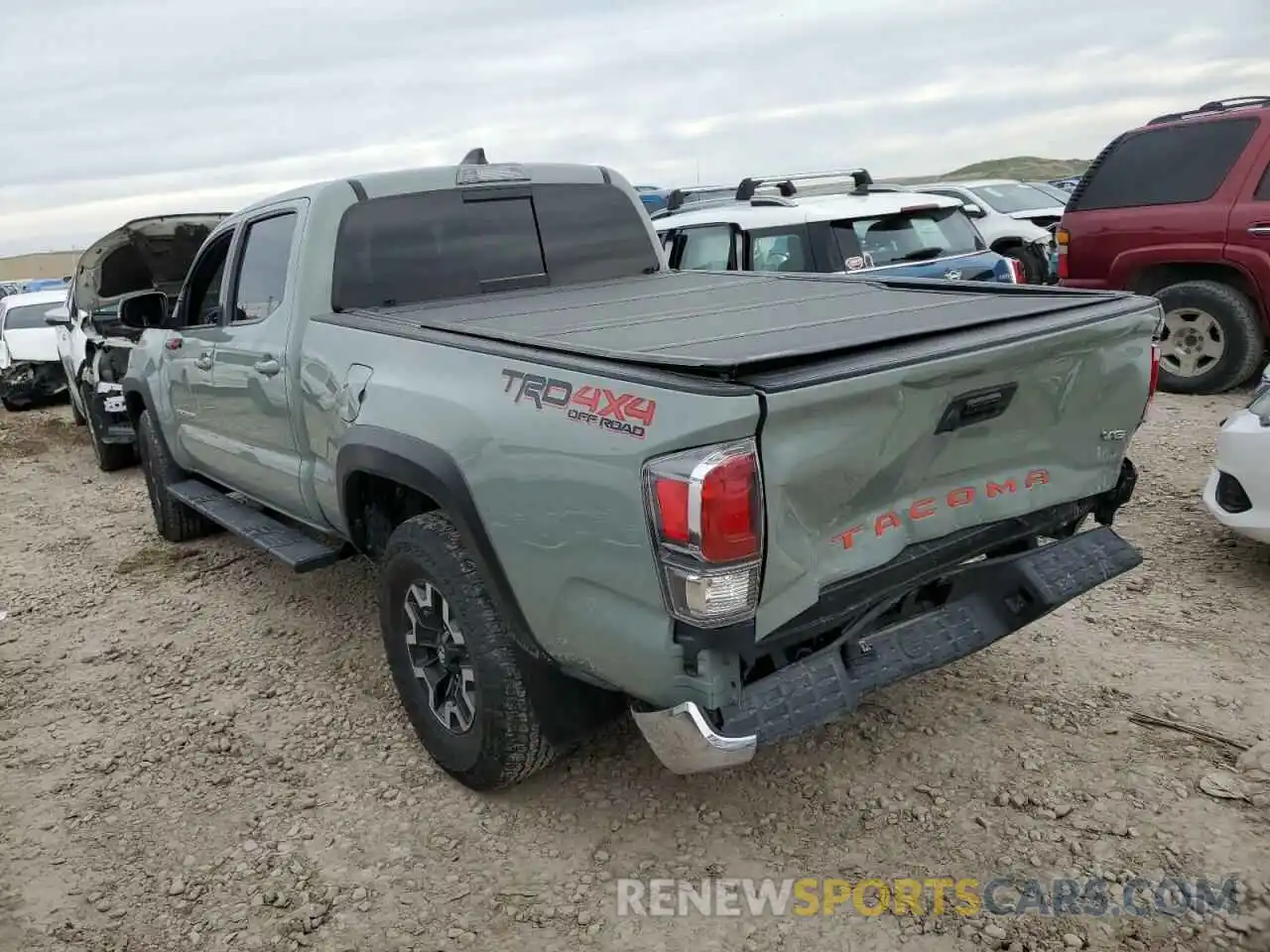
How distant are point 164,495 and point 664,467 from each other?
485 centimetres

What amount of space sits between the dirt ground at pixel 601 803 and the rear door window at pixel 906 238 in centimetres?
371

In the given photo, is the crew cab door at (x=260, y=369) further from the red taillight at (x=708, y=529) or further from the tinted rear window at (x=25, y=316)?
the tinted rear window at (x=25, y=316)

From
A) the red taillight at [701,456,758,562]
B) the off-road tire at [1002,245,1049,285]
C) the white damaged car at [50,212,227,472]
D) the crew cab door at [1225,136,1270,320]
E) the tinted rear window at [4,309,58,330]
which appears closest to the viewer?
the red taillight at [701,456,758,562]

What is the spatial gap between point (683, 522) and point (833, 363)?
0.58m

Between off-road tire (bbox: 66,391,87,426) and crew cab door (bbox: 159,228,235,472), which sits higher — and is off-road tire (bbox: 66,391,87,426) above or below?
below

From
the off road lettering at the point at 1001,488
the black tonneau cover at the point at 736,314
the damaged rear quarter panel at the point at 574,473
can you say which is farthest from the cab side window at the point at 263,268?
the off road lettering at the point at 1001,488

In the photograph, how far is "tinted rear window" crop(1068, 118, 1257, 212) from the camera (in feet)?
23.6

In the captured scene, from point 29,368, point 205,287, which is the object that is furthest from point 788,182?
point 29,368

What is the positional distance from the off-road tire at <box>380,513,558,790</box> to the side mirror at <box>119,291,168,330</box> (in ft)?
8.87

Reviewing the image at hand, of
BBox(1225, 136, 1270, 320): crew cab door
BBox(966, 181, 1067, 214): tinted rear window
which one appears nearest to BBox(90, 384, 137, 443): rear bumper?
BBox(1225, 136, 1270, 320): crew cab door

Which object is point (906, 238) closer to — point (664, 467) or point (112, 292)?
point (664, 467)

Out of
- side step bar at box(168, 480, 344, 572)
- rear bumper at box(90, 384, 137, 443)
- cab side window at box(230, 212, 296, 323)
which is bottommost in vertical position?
rear bumper at box(90, 384, 137, 443)

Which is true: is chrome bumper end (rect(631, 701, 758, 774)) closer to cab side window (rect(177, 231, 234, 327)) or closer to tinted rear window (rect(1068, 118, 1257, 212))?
cab side window (rect(177, 231, 234, 327))

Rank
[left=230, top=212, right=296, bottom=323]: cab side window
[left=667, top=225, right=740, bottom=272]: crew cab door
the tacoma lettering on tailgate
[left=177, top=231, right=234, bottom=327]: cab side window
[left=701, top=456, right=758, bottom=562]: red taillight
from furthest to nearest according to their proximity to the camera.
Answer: [left=667, top=225, right=740, bottom=272]: crew cab door, [left=177, top=231, right=234, bottom=327]: cab side window, [left=230, top=212, right=296, bottom=323]: cab side window, the tacoma lettering on tailgate, [left=701, top=456, right=758, bottom=562]: red taillight
